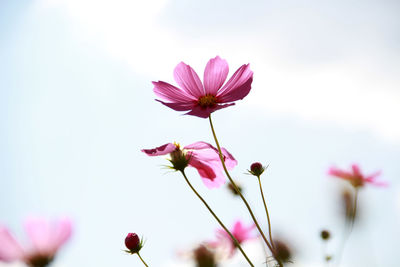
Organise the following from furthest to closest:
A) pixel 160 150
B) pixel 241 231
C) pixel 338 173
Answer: pixel 241 231
pixel 338 173
pixel 160 150

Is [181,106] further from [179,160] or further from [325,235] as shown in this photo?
[325,235]

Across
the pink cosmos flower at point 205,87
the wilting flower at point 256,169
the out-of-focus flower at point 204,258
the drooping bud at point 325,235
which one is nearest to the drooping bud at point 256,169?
the wilting flower at point 256,169

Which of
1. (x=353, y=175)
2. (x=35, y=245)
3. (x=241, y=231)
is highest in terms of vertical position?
(x=35, y=245)

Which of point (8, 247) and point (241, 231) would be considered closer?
point (8, 247)

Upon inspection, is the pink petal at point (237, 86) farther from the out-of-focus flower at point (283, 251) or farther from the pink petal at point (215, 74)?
the out-of-focus flower at point (283, 251)

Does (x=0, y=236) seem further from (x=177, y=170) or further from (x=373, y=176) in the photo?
(x=373, y=176)

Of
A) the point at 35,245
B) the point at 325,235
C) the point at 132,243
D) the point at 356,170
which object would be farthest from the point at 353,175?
the point at 35,245

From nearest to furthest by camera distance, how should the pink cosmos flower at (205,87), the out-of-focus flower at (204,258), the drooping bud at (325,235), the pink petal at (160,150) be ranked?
the out-of-focus flower at (204,258) < the pink petal at (160,150) < the pink cosmos flower at (205,87) < the drooping bud at (325,235)

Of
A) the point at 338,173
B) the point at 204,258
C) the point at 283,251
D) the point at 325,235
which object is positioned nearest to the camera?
the point at 204,258
